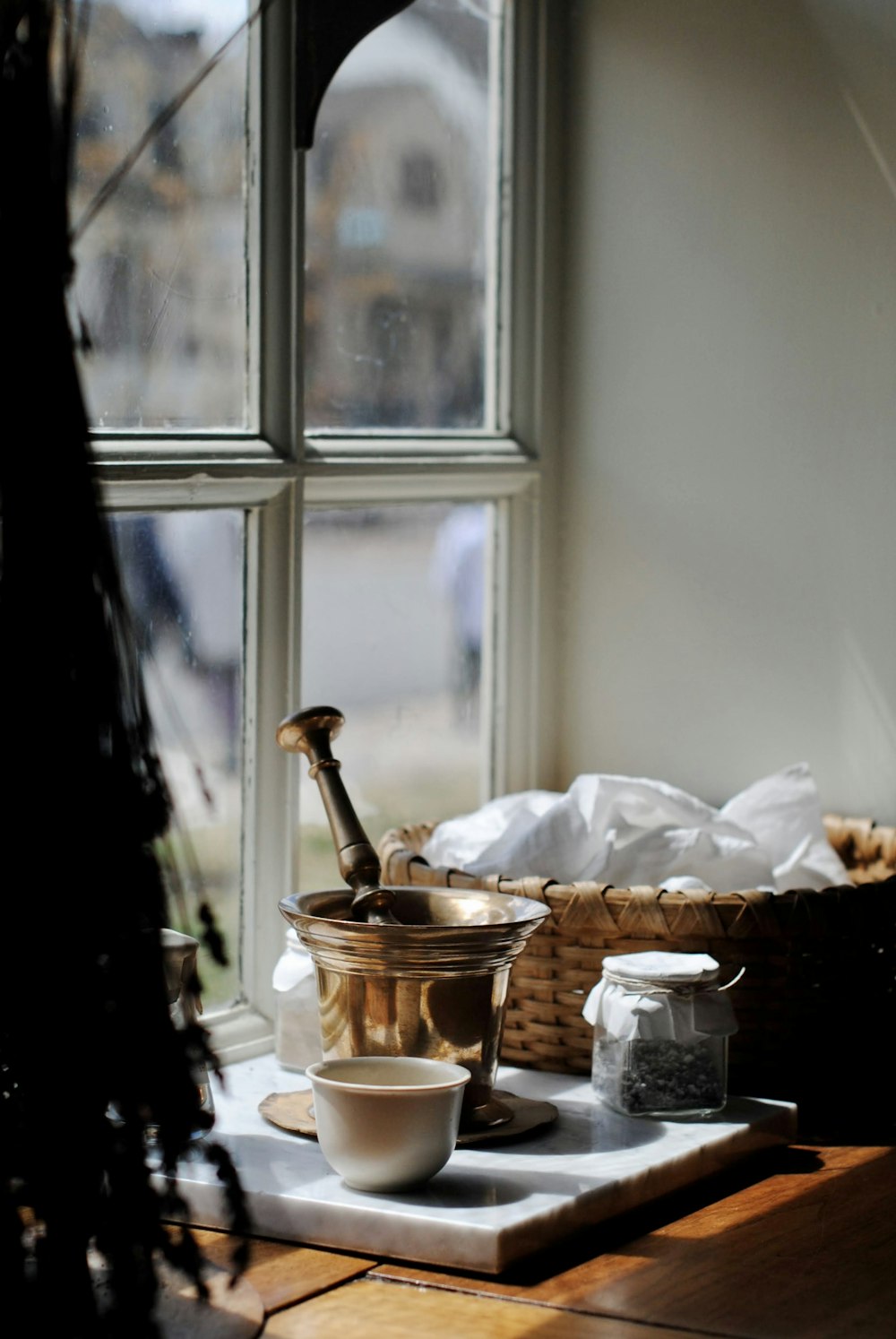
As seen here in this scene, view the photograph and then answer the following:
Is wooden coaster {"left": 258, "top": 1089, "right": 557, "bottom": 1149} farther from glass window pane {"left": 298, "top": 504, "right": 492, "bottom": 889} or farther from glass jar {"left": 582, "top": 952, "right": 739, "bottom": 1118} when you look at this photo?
glass window pane {"left": 298, "top": 504, "right": 492, "bottom": 889}

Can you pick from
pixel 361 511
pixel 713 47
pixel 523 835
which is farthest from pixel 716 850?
pixel 713 47

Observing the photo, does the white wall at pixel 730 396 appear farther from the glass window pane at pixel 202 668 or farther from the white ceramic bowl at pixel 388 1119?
the white ceramic bowl at pixel 388 1119

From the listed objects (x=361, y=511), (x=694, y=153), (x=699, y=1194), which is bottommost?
(x=699, y=1194)

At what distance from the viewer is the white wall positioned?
1.50 meters

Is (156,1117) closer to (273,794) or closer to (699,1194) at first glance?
(699,1194)

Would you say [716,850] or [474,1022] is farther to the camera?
[716,850]

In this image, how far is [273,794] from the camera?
137 centimetres

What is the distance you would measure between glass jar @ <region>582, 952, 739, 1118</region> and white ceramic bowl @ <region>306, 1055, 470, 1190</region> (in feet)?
0.58

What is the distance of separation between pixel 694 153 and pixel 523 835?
2.21 feet

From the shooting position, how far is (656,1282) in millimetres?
947

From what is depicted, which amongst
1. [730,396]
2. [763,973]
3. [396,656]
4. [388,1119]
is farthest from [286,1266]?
[730,396]

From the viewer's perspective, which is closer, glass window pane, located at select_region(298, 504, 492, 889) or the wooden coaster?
the wooden coaster

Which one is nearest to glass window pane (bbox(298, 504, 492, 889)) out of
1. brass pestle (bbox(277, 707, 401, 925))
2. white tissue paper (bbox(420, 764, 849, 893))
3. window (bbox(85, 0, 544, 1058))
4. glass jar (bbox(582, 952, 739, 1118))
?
window (bbox(85, 0, 544, 1058))

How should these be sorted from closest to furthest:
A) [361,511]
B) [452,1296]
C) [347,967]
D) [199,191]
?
[452,1296] → [347,967] → [199,191] → [361,511]
